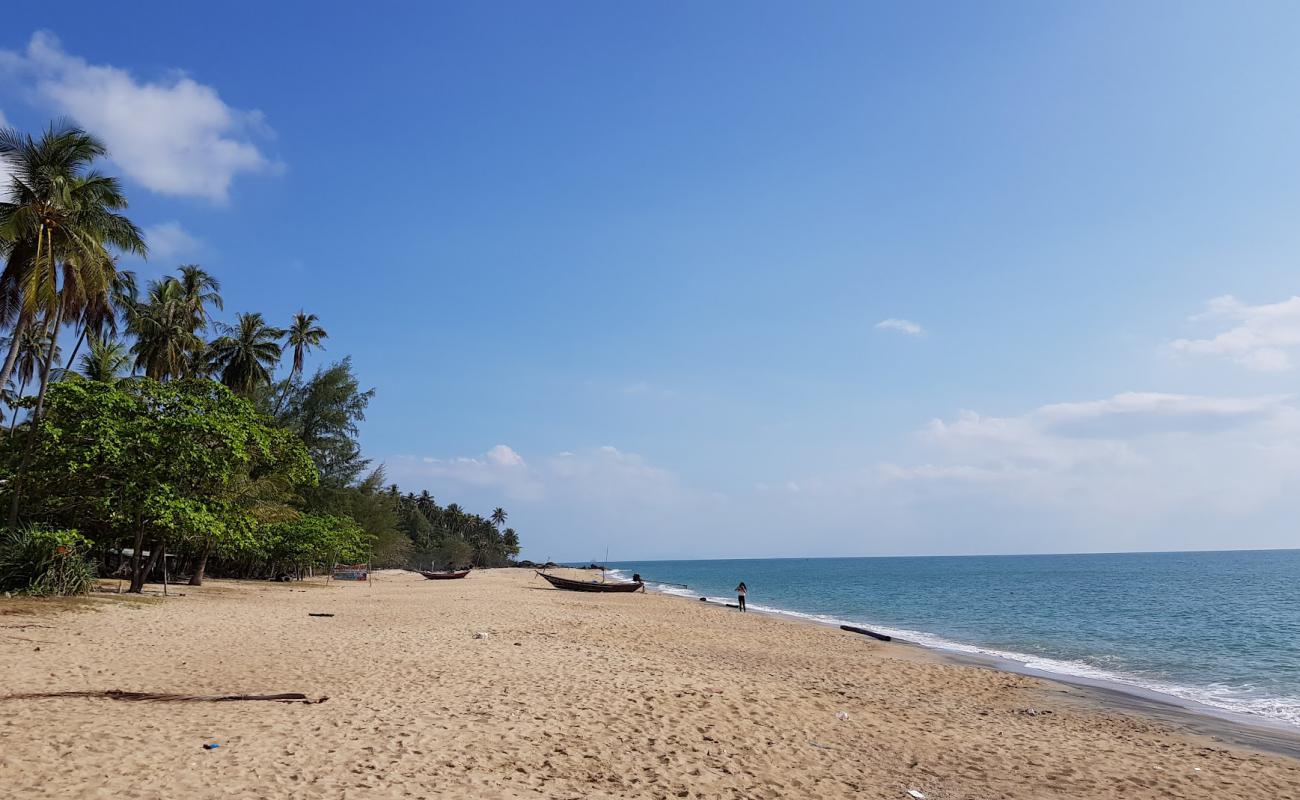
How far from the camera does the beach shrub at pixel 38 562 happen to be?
16844mm

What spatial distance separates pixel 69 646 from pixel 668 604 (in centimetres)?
2859

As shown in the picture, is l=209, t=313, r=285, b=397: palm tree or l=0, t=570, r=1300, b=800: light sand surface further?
l=209, t=313, r=285, b=397: palm tree

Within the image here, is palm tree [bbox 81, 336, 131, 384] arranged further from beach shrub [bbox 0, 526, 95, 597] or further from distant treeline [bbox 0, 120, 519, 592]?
beach shrub [bbox 0, 526, 95, 597]

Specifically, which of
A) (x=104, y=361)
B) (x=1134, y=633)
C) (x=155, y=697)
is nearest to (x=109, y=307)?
(x=104, y=361)

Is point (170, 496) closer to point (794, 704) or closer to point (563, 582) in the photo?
point (794, 704)

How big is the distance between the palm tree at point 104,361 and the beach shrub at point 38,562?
16489 mm

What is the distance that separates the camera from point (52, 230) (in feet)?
65.2

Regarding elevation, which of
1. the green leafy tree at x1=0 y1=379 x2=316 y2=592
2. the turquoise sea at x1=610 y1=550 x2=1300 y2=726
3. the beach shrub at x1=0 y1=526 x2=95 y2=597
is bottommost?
the turquoise sea at x1=610 y1=550 x2=1300 y2=726

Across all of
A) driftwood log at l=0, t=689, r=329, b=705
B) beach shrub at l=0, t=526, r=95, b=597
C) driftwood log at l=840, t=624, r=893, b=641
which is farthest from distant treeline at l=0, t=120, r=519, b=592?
driftwood log at l=840, t=624, r=893, b=641

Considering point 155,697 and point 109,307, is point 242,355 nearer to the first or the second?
point 109,307

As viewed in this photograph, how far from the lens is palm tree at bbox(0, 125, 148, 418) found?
1902cm

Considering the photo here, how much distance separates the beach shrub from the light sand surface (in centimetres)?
148

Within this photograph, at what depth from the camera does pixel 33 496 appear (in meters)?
19.9

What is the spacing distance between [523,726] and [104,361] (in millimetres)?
33235
